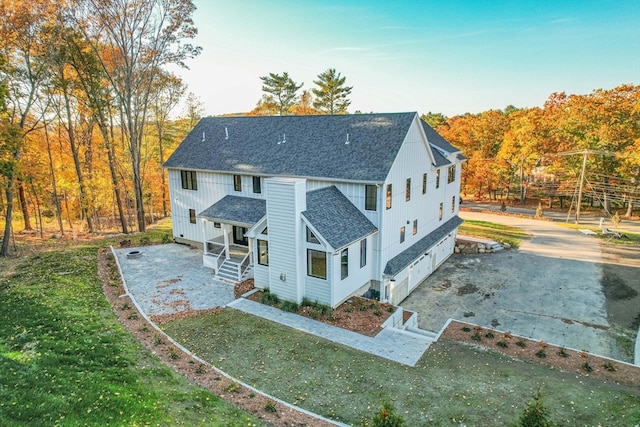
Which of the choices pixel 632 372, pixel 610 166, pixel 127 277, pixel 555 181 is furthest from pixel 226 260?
pixel 555 181

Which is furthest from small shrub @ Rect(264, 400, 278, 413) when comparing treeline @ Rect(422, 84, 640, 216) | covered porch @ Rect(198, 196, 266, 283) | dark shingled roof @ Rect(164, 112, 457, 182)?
treeline @ Rect(422, 84, 640, 216)

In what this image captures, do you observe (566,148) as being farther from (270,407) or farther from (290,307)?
(270,407)

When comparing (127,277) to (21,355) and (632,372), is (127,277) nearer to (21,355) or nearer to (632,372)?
(21,355)

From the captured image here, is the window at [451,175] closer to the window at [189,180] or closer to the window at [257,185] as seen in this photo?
the window at [257,185]

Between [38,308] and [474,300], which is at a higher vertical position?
[38,308]

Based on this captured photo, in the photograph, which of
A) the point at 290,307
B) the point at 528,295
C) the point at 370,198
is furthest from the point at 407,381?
the point at 528,295

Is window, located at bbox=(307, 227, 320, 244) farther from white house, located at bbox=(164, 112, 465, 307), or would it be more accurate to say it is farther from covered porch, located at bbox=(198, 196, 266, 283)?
covered porch, located at bbox=(198, 196, 266, 283)
